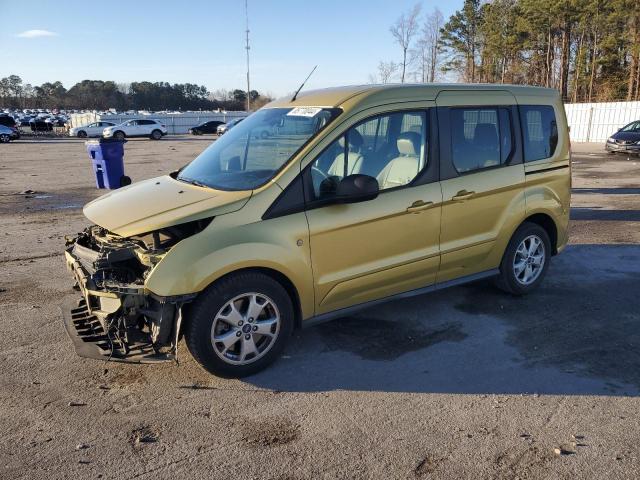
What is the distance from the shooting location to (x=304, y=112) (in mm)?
4410

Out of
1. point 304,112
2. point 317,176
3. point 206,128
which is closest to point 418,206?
point 317,176

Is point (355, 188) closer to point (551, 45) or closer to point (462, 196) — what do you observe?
point (462, 196)

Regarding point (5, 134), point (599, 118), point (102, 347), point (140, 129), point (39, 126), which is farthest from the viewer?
point (39, 126)

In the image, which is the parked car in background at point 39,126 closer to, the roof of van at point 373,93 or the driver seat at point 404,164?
the roof of van at point 373,93

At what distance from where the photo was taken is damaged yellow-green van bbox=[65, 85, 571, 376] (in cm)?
362

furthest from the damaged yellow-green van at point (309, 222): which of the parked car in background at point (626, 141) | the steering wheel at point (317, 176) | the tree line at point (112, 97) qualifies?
the tree line at point (112, 97)

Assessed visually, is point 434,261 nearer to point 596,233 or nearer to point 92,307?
point 92,307

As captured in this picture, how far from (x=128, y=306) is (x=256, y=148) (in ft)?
5.61

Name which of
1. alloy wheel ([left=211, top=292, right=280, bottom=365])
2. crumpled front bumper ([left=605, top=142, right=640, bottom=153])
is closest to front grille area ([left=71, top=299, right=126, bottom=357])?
alloy wheel ([left=211, top=292, right=280, bottom=365])

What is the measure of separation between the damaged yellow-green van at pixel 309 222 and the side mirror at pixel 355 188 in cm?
1

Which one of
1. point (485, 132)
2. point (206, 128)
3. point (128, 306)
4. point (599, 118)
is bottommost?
point (128, 306)

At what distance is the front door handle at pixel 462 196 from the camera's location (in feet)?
15.2

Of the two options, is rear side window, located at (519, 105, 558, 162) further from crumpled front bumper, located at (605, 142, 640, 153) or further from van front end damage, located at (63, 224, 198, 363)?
crumpled front bumper, located at (605, 142, 640, 153)

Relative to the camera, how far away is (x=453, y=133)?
4.69 meters
